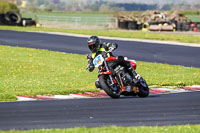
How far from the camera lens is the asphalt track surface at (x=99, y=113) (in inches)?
367

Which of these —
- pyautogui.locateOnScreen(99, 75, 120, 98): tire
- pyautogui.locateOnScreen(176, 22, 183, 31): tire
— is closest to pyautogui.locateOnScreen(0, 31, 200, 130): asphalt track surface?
pyautogui.locateOnScreen(99, 75, 120, 98): tire

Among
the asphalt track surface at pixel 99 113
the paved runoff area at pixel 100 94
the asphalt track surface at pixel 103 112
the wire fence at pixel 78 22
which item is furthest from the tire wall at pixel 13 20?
the asphalt track surface at pixel 99 113

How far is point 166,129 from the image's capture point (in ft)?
28.3

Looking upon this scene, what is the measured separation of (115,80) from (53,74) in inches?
241

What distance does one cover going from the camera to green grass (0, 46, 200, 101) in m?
14.9

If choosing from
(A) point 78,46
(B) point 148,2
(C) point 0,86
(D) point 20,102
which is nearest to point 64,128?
(D) point 20,102

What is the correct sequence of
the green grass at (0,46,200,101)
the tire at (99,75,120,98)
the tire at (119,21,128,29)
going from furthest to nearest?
the tire at (119,21,128,29) → the green grass at (0,46,200,101) → the tire at (99,75,120,98)

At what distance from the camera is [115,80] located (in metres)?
13.3

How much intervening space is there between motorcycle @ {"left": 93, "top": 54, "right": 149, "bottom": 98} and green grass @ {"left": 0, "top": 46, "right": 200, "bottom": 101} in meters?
1.56

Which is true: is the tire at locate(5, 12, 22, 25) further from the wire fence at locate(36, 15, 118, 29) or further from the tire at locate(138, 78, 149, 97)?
the tire at locate(138, 78, 149, 97)

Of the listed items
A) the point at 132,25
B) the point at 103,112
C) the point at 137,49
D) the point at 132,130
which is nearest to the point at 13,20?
the point at 132,25

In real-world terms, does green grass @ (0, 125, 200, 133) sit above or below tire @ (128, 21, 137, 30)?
above

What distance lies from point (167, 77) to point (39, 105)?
819 centimetres

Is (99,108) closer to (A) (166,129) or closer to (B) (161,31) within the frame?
(A) (166,129)
